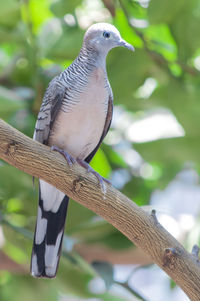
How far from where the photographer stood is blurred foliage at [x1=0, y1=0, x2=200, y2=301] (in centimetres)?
183

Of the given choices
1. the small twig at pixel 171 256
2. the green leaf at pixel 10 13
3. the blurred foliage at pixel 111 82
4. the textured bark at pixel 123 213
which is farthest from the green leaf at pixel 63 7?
the small twig at pixel 171 256

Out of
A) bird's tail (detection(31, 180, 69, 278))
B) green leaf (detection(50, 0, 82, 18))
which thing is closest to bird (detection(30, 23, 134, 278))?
bird's tail (detection(31, 180, 69, 278))

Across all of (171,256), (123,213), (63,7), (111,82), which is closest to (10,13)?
(63,7)

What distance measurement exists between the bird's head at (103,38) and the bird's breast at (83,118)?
73 mm

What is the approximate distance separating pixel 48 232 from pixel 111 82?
633mm

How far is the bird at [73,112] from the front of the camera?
1.53 m

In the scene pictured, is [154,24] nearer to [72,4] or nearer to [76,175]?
[72,4]

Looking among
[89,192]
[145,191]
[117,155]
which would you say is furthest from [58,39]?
[89,192]

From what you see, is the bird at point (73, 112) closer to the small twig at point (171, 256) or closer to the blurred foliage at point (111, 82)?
the blurred foliage at point (111, 82)

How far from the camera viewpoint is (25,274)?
2021mm

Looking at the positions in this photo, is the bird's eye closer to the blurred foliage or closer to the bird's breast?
the bird's breast

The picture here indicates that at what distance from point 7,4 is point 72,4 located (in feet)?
0.74

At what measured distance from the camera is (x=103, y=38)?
5.00 ft

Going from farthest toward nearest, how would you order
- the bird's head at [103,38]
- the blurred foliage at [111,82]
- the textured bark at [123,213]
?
the blurred foliage at [111,82] → the bird's head at [103,38] → the textured bark at [123,213]
